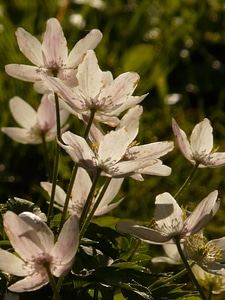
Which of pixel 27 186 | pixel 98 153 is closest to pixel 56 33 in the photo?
pixel 98 153

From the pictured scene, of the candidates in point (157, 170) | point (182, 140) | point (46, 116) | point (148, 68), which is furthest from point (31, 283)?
point (148, 68)

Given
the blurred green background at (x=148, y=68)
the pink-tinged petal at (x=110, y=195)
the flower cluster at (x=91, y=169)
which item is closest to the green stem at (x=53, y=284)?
the flower cluster at (x=91, y=169)

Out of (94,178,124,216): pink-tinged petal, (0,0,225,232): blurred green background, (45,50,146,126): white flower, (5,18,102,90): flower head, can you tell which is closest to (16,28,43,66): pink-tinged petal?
(5,18,102,90): flower head

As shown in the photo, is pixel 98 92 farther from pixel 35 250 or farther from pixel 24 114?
pixel 24 114

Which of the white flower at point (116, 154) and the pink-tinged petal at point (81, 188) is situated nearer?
the white flower at point (116, 154)

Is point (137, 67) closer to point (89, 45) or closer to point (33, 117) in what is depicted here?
point (33, 117)

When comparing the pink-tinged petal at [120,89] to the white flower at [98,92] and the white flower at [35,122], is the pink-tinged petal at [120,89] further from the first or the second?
the white flower at [35,122]
